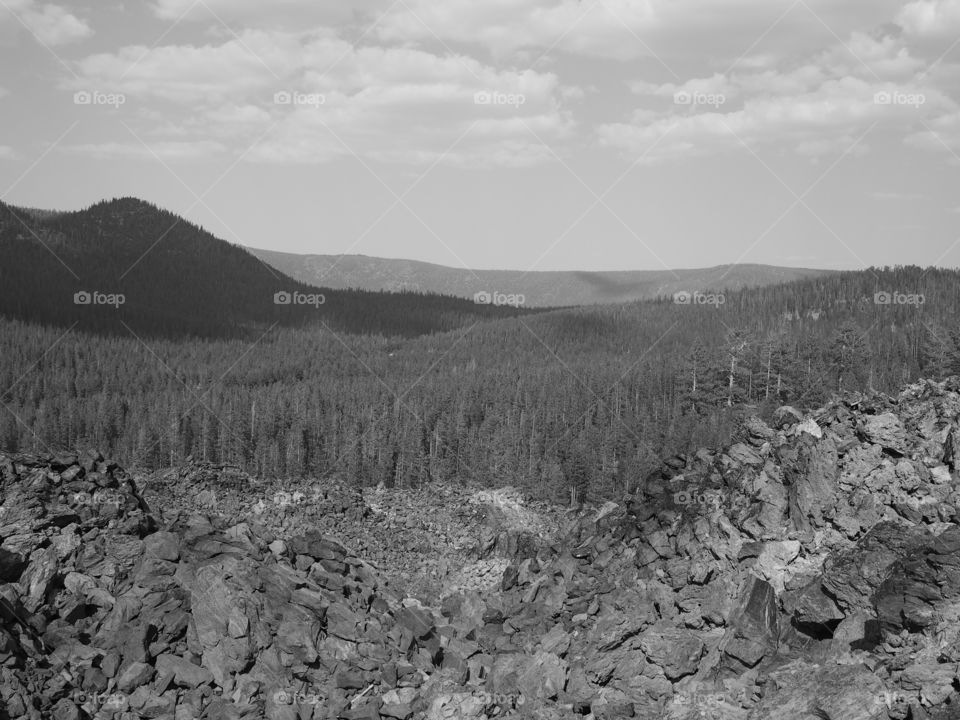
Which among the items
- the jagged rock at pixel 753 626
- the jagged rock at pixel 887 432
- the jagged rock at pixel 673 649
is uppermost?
the jagged rock at pixel 887 432

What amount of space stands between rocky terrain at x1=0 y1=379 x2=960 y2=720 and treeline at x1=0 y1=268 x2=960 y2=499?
120ft

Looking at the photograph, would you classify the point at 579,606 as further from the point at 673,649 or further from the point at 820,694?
the point at 820,694

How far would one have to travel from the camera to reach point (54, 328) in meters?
158

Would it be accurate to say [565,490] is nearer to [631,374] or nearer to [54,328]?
[631,374]

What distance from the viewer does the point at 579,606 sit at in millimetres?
30188

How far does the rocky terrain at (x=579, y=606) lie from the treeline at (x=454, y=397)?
120 feet

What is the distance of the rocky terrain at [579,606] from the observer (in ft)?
77.3

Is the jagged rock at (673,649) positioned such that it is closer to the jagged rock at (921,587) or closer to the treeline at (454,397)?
the jagged rock at (921,587)

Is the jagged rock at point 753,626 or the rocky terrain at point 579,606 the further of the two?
the jagged rock at point 753,626

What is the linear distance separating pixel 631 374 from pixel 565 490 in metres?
41.2

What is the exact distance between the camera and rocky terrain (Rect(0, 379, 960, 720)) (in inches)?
928

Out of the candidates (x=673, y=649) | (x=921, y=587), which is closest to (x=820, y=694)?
(x=921, y=587)

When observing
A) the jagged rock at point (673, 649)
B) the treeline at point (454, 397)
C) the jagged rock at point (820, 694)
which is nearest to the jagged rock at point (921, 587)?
the jagged rock at point (820, 694)

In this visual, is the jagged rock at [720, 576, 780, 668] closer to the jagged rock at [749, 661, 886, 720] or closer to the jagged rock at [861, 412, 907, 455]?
the jagged rock at [749, 661, 886, 720]
